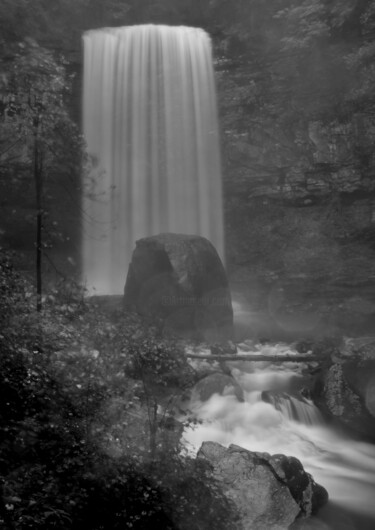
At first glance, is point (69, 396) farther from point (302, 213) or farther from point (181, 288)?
point (302, 213)

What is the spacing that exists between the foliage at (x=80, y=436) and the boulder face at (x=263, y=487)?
33cm

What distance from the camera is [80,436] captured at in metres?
4.75

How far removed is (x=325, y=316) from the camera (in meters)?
16.2

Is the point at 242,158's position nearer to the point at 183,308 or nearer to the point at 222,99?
the point at 222,99

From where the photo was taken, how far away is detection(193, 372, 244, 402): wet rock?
9617mm

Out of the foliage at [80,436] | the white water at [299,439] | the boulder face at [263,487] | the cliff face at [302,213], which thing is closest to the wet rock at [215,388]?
the white water at [299,439]

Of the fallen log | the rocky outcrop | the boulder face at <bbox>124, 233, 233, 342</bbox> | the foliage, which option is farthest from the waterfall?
the foliage

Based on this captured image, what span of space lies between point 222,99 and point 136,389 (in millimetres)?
17747

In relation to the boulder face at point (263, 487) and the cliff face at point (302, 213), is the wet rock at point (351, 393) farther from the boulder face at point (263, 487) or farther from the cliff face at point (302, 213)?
the cliff face at point (302, 213)

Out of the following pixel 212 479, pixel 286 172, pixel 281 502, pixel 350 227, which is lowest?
pixel 281 502

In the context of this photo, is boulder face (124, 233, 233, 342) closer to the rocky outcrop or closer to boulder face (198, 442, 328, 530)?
the rocky outcrop

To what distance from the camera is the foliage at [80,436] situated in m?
3.95

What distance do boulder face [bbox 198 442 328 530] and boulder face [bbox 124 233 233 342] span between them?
720cm

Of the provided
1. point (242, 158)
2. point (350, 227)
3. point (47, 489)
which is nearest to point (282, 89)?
point (242, 158)
